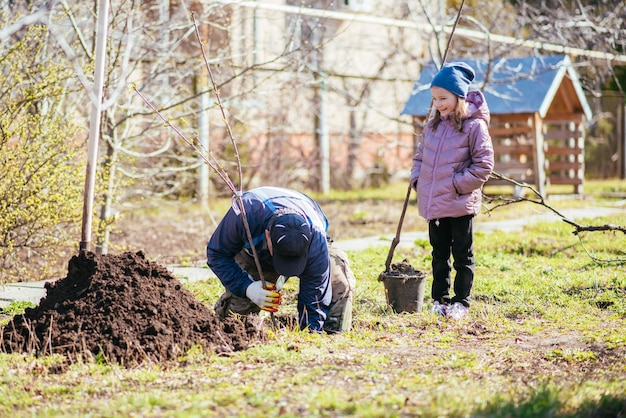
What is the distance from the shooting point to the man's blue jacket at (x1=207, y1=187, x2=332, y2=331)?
5.12 metres

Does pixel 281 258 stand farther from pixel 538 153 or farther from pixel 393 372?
A: pixel 538 153

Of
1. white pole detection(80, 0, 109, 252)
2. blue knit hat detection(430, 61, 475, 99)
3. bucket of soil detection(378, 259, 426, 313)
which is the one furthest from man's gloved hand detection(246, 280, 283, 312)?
blue knit hat detection(430, 61, 475, 99)

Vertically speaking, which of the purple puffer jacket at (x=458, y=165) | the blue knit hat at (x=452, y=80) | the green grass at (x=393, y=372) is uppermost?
the blue knit hat at (x=452, y=80)

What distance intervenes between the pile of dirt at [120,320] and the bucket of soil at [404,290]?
1209mm

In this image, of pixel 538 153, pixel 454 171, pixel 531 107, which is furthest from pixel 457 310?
pixel 538 153

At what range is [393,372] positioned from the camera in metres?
4.30

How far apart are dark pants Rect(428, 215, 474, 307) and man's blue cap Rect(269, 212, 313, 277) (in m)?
1.46

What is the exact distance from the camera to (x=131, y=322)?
482 cm

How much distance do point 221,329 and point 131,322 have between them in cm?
53

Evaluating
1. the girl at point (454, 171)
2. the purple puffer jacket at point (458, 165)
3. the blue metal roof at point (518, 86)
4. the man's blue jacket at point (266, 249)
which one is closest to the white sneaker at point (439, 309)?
the girl at point (454, 171)

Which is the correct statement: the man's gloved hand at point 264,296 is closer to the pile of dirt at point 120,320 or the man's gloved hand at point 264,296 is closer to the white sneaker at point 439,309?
the pile of dirt at point 120,320

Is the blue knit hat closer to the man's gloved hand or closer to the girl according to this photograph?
the girl

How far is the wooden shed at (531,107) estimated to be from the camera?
1411 cm

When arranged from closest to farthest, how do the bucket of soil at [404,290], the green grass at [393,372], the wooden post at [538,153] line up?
1. the green grass at [393,372]
2. the bucket of soil at [404,290]
3. the wooden post at [538,153]
